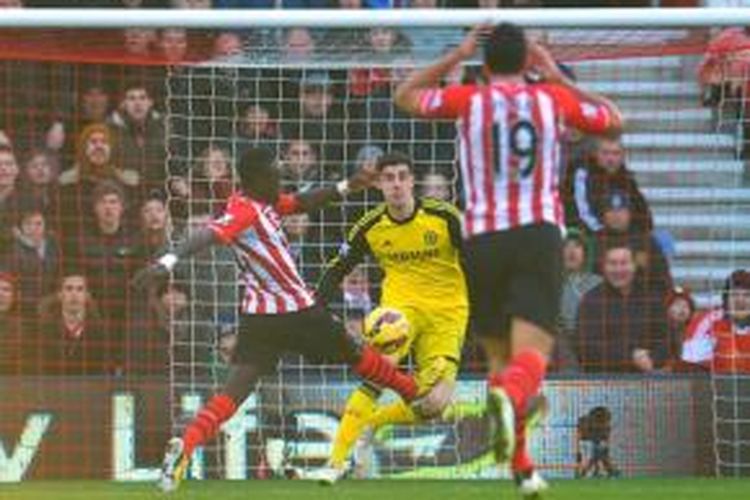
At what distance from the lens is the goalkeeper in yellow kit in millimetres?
14523

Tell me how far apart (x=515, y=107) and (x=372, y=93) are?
524 centimetres

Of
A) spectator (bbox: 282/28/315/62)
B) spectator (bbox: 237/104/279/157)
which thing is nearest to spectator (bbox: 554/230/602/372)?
spectator (bbox: 237/104/279/157)

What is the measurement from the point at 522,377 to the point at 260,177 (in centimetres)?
378

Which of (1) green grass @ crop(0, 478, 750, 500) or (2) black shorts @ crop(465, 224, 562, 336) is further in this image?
(1) green grass @ crop(0, 478, 750, 500)

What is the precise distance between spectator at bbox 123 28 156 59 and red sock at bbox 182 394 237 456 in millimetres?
2803

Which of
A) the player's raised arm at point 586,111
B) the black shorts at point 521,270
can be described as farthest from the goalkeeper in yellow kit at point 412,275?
the black shorts at point 521,270

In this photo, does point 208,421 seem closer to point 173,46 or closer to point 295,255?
point 295,255

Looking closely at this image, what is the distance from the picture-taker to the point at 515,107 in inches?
427

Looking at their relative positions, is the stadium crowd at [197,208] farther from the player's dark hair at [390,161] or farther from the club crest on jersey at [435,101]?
the club crest on jersey at [435,101]

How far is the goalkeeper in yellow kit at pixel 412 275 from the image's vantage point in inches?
572

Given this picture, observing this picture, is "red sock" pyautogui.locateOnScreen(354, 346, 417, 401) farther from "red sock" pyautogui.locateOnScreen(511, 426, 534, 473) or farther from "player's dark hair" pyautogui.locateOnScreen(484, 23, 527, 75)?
"player's dark hair" pyautogui.locateOnScreen(484, 23, 527, 75)

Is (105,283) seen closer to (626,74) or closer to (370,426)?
(370,426)

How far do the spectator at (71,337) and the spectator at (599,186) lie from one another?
10.8 feet

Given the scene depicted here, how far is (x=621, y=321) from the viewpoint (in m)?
16.3
